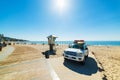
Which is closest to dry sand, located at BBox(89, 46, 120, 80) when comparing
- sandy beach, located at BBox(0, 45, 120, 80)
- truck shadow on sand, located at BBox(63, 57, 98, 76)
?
sandy beach, located at BBox(0, 45, 120, 80)

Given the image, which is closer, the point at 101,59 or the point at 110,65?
the point at 110,65

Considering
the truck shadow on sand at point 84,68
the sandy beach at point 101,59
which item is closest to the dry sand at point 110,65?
the sandy beach at point 101,59

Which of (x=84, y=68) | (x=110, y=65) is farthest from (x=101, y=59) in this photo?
(x=84, y=68)

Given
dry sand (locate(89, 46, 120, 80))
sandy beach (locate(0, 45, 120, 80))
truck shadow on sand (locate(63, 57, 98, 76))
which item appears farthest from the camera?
truck shadow on sand (locate(63, 57, 98, 76))

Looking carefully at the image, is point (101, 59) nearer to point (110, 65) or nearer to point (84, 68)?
point (110, 65)

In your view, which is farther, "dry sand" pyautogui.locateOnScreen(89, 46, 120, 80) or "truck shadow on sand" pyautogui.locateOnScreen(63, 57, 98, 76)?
"truck shadow on sand" pyautogui.locateOnScreen(63, 57, 98, 76)

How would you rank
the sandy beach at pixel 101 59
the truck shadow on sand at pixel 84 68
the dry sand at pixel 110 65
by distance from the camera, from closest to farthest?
the dry sand at pixel 110 65 < the sandy beach at pixel 101 59 < the truck shadow on sand at pixel 84 68

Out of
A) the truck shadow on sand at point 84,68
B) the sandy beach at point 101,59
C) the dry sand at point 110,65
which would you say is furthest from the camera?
the truck shadow on sand at point 84,68

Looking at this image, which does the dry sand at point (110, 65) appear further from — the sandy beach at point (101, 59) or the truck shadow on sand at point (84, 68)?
the truck shadow on sand at point (84, 68)

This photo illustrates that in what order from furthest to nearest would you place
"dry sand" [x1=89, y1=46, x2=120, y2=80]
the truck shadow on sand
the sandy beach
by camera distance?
the truck shadow on sand → the sandy beach → "dry sand" [x1=89, y1=46, x2=120, y2=80]

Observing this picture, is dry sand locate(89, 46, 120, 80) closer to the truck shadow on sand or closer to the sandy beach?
the sandy beach

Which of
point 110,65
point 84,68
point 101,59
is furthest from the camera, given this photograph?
point 101,59

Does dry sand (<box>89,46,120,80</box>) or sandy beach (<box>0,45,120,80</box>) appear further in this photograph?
sandy beach (<box>0,45,120,80</box>)

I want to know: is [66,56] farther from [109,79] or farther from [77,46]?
[109,79]
